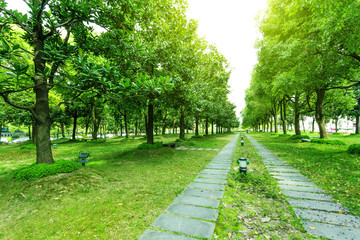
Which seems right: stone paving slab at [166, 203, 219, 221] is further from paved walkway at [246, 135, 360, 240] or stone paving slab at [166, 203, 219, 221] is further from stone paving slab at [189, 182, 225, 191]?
paved walkway at [246, 135, 360, 240]

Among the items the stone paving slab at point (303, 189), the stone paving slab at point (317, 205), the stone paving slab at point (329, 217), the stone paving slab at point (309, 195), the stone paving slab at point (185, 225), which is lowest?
the stone paving slab at point (303, 189)

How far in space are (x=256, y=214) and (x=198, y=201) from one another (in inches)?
54.9

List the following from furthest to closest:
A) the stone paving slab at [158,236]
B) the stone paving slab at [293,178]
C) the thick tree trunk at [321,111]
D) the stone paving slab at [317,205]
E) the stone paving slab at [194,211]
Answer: the thick tree trunk at [321,111] → the stone paving slab at [293,178] → the stone paving slab at [317,205] → the stone paving slab at [194,211] → the stone paving slab at [158,236]

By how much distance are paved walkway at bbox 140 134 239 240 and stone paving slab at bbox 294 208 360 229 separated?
6.15 feet

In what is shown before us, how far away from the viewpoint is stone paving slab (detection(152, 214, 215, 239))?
2.71 m

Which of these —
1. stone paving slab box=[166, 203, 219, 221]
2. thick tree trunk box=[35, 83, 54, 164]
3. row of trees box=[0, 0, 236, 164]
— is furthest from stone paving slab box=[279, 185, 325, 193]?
thick tree trunk box=[35, 83, 54, 164]

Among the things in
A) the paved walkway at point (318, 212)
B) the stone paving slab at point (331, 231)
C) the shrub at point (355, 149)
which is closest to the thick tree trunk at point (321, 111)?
the shrub at point (355, 149)

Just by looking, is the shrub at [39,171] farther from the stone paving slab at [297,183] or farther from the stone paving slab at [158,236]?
the stone paving slab at [297,183]

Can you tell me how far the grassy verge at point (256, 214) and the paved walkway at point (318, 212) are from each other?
0.72ft

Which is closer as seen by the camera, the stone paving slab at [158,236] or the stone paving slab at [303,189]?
the stone paving slab at [158,236]

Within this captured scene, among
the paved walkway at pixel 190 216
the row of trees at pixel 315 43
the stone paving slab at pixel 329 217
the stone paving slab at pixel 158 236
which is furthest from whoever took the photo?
the row of trees at pixel 315 43

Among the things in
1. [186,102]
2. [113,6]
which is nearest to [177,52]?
[186,102]

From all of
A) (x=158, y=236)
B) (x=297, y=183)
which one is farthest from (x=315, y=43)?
(x=158, y=236)

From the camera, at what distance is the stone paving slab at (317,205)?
3.51m
